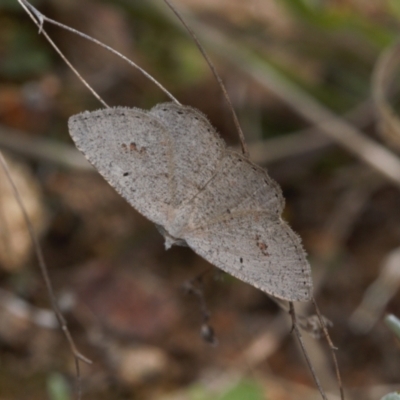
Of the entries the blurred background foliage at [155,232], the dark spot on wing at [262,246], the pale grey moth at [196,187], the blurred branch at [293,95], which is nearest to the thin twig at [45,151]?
the blurred background foliage at [155,232]

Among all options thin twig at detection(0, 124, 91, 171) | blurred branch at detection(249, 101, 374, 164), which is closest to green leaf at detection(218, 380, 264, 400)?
thin twig at detection(0, 124, 91, 171)

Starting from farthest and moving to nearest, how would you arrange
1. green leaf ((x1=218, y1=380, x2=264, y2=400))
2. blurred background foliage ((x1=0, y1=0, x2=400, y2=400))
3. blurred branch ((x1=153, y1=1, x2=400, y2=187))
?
1. blurred branch ((x1=153, y1=1, x2=400, y2=187))
2. blurred background foliage ((x1=0, y1=0, x2=400, y2=400))
3. green leaf ((x1=218, y1=380, x2=264, y2=400))

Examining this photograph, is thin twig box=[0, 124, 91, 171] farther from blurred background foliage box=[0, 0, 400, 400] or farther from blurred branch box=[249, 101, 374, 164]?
blurred branch box=[249, 101, 374, 164]

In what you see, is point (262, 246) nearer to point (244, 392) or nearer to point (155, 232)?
point (244, 392)

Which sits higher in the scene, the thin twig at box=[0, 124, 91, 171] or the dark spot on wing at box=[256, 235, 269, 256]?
the dark spot on wing at box=[256, 235, 269, 256]

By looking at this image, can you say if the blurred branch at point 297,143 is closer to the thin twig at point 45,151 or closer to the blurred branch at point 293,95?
the blurred branch at point 293,95

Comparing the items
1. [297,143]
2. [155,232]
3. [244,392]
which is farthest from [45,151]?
[244,392]

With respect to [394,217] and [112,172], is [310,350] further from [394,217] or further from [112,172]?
[112,172]

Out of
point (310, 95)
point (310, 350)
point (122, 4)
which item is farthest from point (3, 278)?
point (310, 95)

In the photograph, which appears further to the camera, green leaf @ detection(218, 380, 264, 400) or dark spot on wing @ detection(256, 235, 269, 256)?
green leaf @ detection(218, 380, 264, 400)
